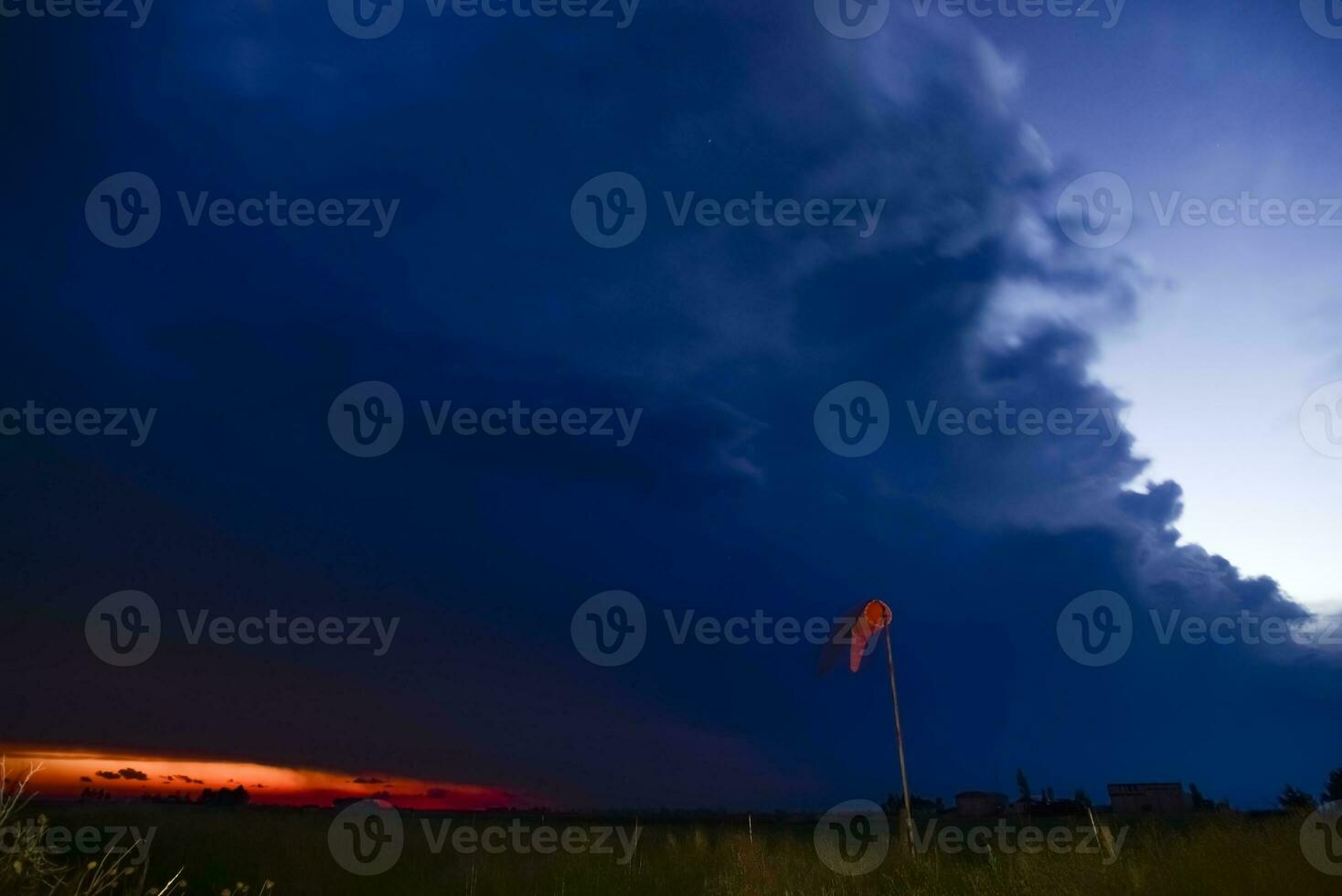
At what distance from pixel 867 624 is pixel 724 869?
5.78 meters

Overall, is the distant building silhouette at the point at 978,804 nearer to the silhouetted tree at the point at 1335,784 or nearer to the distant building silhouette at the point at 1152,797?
the distant building silhouette at the point at 1152,797

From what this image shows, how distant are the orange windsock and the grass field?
381cm

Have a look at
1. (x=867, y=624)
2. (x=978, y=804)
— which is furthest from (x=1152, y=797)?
(x=867, y=624)

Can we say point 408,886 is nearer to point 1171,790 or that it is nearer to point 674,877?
point 674,877

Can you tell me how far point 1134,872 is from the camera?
9305mm

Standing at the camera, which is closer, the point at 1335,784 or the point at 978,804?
the point at 1335,784

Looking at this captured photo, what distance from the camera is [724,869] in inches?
592

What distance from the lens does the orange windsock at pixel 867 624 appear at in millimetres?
18094

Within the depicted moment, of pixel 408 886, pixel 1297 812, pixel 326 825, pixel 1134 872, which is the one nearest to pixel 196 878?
pixel 408 886

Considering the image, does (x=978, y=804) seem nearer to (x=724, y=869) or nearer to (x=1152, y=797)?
(x=1152, y=797)

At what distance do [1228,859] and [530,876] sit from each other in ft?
33.1

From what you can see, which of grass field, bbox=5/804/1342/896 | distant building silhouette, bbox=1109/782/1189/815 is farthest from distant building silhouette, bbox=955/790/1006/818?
grass field, bbox=5/804/1342/896

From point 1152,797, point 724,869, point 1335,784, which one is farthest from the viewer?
point 1152,797

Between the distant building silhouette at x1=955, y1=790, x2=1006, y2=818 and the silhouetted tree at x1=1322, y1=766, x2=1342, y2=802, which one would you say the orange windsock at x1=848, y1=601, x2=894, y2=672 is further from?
the distant building silhouette at x1=955, y1=790, x2=1006, y2=818
